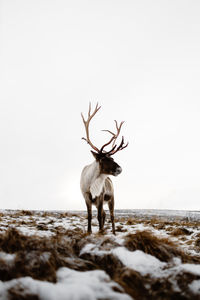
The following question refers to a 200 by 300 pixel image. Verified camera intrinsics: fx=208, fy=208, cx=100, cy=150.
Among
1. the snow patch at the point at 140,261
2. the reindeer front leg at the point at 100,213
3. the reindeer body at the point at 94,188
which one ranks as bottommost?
the reindeer front leg at the point at 100,213

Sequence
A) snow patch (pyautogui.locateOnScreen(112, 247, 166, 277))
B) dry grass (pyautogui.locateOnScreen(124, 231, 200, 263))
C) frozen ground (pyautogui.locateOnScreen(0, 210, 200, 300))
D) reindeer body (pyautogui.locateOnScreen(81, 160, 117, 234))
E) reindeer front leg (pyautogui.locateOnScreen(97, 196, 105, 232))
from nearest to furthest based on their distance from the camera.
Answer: frozen ground (pyautogui.locateOnScreen(0, 210, 200, 300))
snow patch (pyautogui.locateOnScreen(112, 247, 166, 277))
dry grass (pyautogui.locateOnScreen(124, 231, 200, 263))
reindeer front leg (pyautogui.locateOnScreen(97, 196, 105, 232))
reindeer body (pyautogui.locateOnScreen(81, 160, 117, 234))

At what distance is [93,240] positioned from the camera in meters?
1.98

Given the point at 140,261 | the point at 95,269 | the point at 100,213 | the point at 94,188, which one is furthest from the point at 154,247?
the point at 94,188

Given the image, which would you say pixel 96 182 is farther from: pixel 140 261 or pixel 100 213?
pixel 140 261

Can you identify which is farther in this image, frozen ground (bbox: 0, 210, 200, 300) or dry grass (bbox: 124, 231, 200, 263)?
dry grass (bbox: 124, 231, 200, 263)

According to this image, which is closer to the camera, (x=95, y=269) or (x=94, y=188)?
(x=95, y=269)

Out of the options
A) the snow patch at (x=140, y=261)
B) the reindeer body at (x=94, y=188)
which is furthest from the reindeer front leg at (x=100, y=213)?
the snow patch at (x=140, y=261)

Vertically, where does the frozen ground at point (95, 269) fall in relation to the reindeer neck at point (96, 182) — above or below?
below

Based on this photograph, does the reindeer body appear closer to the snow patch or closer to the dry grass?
the dry grass

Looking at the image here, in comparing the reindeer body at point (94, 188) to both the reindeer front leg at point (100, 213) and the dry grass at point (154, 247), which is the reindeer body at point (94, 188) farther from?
the dry grass at point (154, 247)

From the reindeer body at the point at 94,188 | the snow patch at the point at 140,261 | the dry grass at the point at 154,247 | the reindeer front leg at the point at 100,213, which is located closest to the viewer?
the snow patch at the point at 140,261

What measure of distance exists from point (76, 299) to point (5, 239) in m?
0.91

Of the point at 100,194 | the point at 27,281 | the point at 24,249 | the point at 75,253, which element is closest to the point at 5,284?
the point at 27,281

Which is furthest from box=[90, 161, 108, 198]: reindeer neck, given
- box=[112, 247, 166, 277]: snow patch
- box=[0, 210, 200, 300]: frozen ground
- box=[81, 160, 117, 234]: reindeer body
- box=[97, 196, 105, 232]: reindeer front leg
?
box=[112, 247, 166, 277]: snow patch
